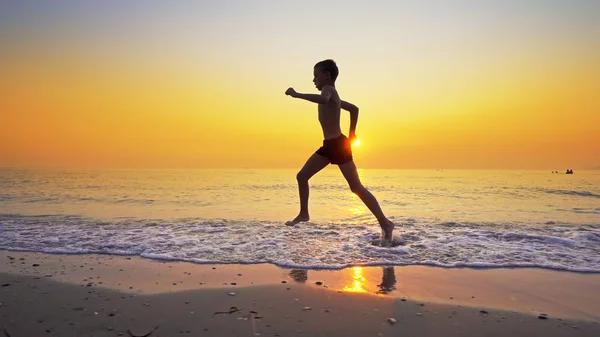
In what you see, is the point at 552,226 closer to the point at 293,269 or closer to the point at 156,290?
the point at 293,269

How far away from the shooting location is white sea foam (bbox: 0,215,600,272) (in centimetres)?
551

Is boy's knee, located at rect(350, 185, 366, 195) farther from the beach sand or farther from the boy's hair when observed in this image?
the boy's hair

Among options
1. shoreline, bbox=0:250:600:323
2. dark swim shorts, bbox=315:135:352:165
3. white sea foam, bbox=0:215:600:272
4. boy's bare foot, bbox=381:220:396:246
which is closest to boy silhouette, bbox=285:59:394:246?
dark swim shorts, bbox=315:135:352:165

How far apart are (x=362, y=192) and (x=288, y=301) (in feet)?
9.64

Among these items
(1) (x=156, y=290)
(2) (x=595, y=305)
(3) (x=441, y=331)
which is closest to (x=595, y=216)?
(2) (x=595, y=305)

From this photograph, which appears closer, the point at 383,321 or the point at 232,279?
the point at 383,321

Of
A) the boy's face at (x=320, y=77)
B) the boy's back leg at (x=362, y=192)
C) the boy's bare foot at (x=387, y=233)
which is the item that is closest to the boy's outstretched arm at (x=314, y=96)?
the boy's face at (x=320, y=77)

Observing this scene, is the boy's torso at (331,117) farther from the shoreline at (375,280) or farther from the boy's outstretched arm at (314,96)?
the shoreline at (375,280)

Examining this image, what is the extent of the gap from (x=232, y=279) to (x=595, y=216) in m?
12.1

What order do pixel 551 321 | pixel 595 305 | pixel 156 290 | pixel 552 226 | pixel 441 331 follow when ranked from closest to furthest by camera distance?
1. pixel 441 331
2. pixel 551 321
3. pixel 595 305
4. pixel 156 290
5. pixel 552 226

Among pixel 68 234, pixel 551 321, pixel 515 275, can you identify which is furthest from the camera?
pixel 68 234

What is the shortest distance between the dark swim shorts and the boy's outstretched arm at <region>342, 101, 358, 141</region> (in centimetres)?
24

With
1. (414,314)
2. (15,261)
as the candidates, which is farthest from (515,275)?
(15,261)

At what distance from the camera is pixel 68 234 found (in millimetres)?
7605
